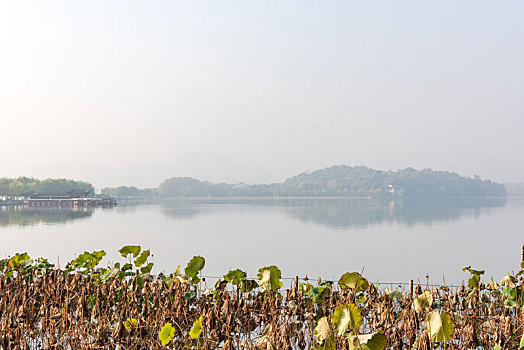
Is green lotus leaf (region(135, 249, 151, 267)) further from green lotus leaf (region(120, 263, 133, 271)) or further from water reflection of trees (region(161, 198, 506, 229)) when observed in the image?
water reflection of trees (region(161, 198, 506, 229))

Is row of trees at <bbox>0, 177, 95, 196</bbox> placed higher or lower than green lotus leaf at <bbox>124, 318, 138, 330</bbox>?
higher

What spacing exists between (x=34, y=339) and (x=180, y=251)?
10.4 meters

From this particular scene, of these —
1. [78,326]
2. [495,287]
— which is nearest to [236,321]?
[78,326]

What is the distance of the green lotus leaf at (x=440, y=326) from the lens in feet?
7.69

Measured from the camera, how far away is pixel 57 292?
3.74 meters

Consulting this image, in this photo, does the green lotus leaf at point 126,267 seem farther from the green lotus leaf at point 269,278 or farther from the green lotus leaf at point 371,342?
the green lotus leaf at point 371,342

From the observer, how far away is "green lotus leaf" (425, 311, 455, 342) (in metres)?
2.34

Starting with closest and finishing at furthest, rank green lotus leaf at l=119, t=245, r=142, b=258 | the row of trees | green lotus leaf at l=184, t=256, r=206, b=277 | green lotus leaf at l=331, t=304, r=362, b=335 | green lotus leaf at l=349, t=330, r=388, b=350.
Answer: green lotus leaf at l=349, t=330, r=388, b=350 → green lotus leaf at l=331, t=304, r=362, b=335 → green lotus leaf at l=184, t=256, r=206, b=277 → green lotus leaf at l=119, t=245, r=142, b=258 → the row of trees

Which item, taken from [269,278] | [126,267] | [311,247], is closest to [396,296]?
[269,278]

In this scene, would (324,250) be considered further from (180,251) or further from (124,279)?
(124,279)

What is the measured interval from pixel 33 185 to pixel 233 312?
68.6 metres

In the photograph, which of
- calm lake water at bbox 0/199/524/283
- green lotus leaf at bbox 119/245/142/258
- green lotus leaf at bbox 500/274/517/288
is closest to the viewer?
green lotus leaf at bbox 500/274/517/288

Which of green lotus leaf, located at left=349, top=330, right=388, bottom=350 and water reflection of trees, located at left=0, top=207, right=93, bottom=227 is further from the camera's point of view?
water reflection of trees, located at left=0, top=207, right=93, bottom=227

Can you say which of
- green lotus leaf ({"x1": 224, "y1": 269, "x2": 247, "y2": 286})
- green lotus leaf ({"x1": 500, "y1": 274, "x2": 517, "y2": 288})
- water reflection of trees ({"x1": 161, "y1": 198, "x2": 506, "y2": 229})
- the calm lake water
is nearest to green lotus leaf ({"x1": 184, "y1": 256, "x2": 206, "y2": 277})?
green lotus leaf ({"x1": 224, "y1": 269, "x2": 247, "y2": 286})
